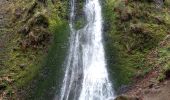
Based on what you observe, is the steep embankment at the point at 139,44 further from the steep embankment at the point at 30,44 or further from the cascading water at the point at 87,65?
the steep embankment at the point at 30,44

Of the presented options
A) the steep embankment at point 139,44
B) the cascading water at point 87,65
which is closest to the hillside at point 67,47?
the steep embankment at point 139,44

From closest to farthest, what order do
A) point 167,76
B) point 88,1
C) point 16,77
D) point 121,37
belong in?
point 167,76
point 16,77
point 121,37
point 88,1

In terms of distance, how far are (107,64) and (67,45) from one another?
14.0ft

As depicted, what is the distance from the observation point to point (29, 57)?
2961 centimetres

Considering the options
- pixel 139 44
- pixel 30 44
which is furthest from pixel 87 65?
pixel 30 44

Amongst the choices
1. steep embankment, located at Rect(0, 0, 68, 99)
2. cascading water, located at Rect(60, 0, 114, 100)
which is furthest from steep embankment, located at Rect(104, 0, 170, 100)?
steep embankment, located at Rect(0, 0, 68, 99)

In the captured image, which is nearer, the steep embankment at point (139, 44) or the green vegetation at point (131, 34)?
the steep embankment at point (139, 44)

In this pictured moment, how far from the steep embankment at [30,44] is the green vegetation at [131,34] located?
4134 millimetres

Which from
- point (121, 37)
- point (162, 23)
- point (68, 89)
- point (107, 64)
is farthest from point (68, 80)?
point (162, 23)

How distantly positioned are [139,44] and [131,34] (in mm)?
1277

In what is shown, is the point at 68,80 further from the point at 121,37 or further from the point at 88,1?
the point at 88,1

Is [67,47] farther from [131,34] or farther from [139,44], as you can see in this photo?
[139,44]

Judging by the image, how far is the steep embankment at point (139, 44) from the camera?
82.1 ft

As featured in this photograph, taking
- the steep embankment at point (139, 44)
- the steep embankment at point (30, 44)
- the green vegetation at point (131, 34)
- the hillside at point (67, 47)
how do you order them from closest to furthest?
1. the steep embankment at point (139, 44)
2. the hillside at point (67, 47)
3. the green vegetation at point (131, 34)
4. the steep embankment at point (30, 44)
